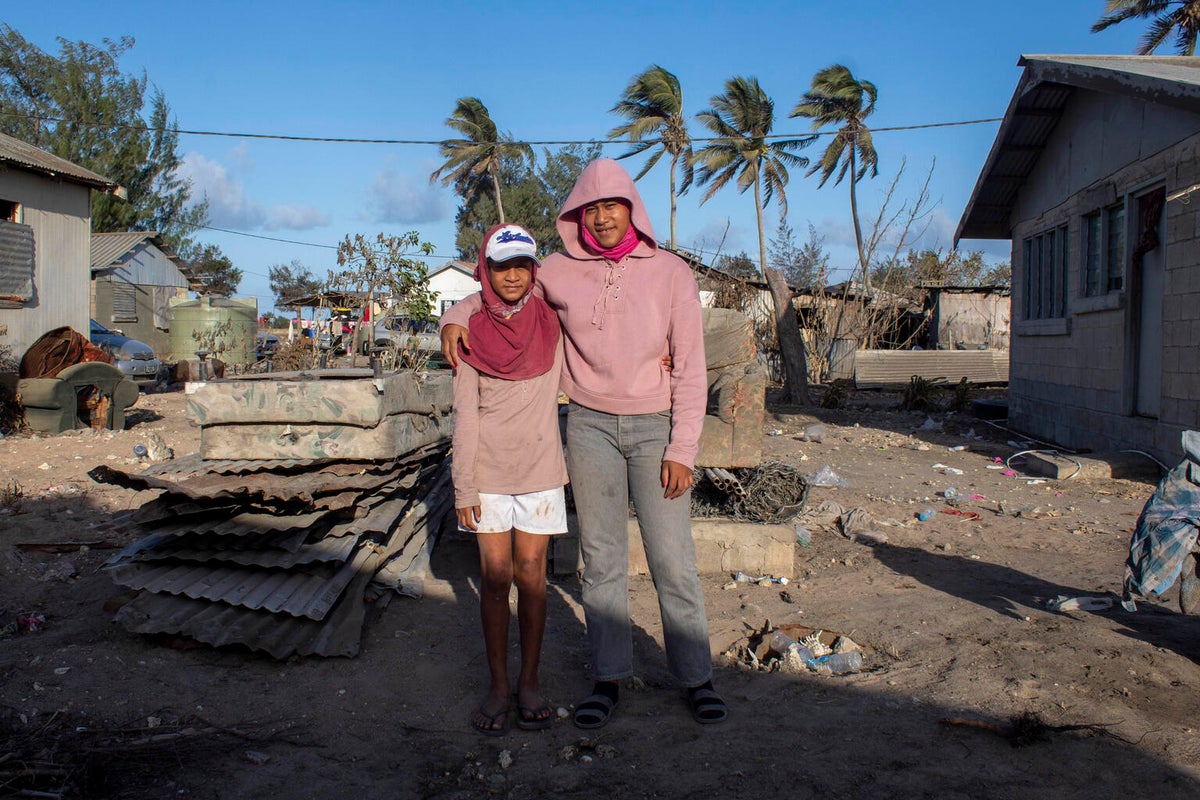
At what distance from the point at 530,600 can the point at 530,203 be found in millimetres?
44306

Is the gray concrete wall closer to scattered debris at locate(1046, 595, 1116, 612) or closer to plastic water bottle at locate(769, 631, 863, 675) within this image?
scattered debris at locate(1046, 595, 1116, 612)

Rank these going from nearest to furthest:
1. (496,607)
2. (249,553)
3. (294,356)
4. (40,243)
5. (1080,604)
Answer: (496,607)
(249,553)
(1080,604)
(294,356)
(40,243)

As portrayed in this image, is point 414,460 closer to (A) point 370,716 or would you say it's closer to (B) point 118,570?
(B) point 118,570

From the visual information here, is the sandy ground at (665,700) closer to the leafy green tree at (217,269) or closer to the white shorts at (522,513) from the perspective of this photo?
the white shorts at (522,513)

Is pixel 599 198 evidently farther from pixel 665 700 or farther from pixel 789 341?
pixel 789 341

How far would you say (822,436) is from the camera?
10.6 meters

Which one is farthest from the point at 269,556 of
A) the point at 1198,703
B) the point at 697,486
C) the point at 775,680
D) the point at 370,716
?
the point at 1198,703

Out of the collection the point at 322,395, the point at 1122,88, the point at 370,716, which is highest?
the point at 1122,88

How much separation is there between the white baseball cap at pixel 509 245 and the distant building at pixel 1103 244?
598 centimetres

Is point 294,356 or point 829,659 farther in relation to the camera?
point 294,356

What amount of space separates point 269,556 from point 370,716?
3.26 ft

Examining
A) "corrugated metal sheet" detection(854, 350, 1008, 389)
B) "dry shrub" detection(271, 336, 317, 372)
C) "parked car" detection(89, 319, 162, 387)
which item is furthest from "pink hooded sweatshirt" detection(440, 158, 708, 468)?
"corrugated metal sheet" detection(854, 350, 1008, 389)

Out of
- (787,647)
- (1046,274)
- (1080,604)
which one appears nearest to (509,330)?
(787,647)

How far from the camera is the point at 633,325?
9.82 ft
